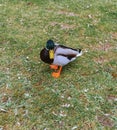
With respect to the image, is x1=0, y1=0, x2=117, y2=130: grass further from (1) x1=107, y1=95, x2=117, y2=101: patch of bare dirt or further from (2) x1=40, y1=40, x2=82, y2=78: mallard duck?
(2) x1=40, y1=40, x2=82, y2=78: mallard duck

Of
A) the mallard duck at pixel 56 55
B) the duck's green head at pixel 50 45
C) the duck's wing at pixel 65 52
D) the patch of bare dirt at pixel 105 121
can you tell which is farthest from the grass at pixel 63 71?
the duck's green head at pixel 50 45

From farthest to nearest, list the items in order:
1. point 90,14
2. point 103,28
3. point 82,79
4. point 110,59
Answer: point 90,14 → point 103,28 → point 110,59 → point 82,79

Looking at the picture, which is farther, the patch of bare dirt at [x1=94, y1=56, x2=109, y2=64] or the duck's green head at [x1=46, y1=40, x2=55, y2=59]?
the patch of bare dirt at [x1=94, y1=56, x2=109, y2=64]

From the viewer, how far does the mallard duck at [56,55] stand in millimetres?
4719

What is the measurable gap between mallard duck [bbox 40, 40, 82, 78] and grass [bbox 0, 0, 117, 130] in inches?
8.6

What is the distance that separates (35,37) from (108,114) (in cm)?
258

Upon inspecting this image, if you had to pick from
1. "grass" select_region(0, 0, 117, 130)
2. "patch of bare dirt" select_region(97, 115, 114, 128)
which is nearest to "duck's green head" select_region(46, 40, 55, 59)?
"grass" select_region(0, 0, 117, 130)

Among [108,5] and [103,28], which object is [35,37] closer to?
[103,28]

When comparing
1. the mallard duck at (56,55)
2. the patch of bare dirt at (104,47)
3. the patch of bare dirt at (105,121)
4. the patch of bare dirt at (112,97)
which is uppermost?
the mallard duck at (56,55)

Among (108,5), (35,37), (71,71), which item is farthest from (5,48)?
(108,5)

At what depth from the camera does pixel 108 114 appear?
14.1 ft

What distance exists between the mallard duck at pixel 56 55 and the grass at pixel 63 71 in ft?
0.72

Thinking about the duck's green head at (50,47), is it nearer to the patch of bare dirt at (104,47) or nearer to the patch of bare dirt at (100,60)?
the patch of bare dirt at (100,60)

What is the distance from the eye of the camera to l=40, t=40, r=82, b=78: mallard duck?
472cm
